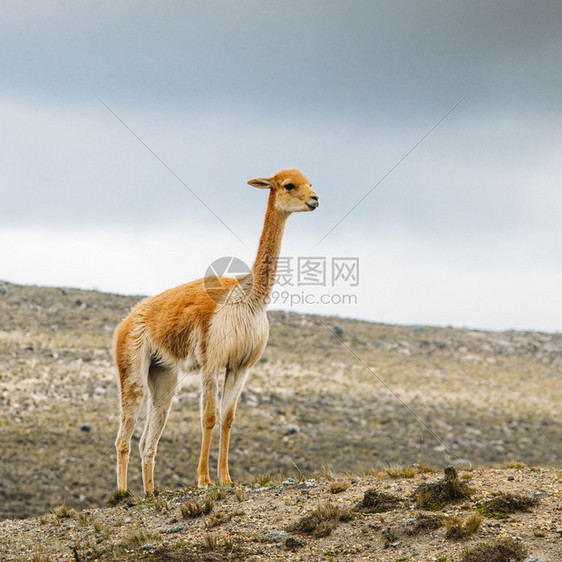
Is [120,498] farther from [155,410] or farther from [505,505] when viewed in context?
[505,505]

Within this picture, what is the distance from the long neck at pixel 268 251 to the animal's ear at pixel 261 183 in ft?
0.46

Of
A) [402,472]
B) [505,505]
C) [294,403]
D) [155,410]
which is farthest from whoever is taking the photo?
[294,403]

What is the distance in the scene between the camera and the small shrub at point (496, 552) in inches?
293

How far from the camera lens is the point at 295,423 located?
1251 inches

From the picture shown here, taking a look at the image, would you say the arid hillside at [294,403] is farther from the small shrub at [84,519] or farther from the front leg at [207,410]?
the small shrub at [84,519]

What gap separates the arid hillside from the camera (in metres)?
26.2

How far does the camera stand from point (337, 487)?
32.4ft

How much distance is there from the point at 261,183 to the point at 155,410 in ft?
13.3

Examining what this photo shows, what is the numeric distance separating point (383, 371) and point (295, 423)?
964 cm

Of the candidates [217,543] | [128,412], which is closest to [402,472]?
[217,543]

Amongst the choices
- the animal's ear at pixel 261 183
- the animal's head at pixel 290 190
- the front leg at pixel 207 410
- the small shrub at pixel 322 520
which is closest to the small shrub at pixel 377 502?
the small shrub at pixel 322 520

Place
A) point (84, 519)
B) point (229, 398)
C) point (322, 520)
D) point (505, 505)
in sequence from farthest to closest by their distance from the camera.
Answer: point (229, 398), point (84, 519), point (322, 520), point (505, 505)

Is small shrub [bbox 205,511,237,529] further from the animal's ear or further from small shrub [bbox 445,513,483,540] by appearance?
the animal's ear

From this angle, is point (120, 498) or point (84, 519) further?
point (120, 498)
